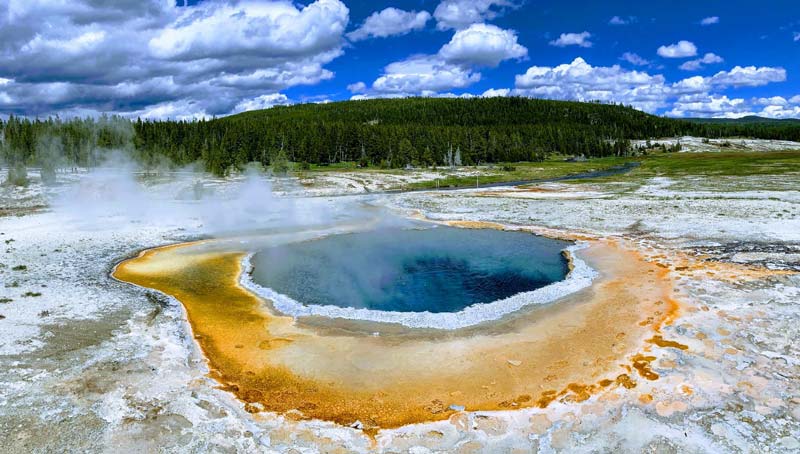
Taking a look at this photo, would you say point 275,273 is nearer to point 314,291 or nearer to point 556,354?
point 314,291

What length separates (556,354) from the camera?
12633 mm

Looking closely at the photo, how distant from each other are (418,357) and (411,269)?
1036 centimetres

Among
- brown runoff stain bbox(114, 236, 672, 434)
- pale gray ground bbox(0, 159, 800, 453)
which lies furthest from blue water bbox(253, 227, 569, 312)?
pale gray ground bbox(0, 159, 800, 453)

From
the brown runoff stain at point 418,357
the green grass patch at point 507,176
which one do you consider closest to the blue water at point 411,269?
the brown runoff stain at point 418,357

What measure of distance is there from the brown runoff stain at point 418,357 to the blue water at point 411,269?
261 centimetres

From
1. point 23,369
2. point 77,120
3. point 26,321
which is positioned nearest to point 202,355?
point 23,369

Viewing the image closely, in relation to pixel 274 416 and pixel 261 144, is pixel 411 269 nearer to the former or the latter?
pixel 274 416

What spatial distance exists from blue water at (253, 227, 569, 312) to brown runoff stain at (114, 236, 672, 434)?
8.56 ft

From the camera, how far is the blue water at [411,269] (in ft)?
61.0

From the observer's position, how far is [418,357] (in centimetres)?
1266

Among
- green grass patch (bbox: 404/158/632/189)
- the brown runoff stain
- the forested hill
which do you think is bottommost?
the brown runoff stain

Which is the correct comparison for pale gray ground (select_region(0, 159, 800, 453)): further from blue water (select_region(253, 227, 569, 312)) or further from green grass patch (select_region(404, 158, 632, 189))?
green grass patch (select_region(404, 158, 632, 189))

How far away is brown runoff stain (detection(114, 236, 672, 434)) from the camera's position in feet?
34.3

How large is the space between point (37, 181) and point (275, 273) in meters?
54.8
